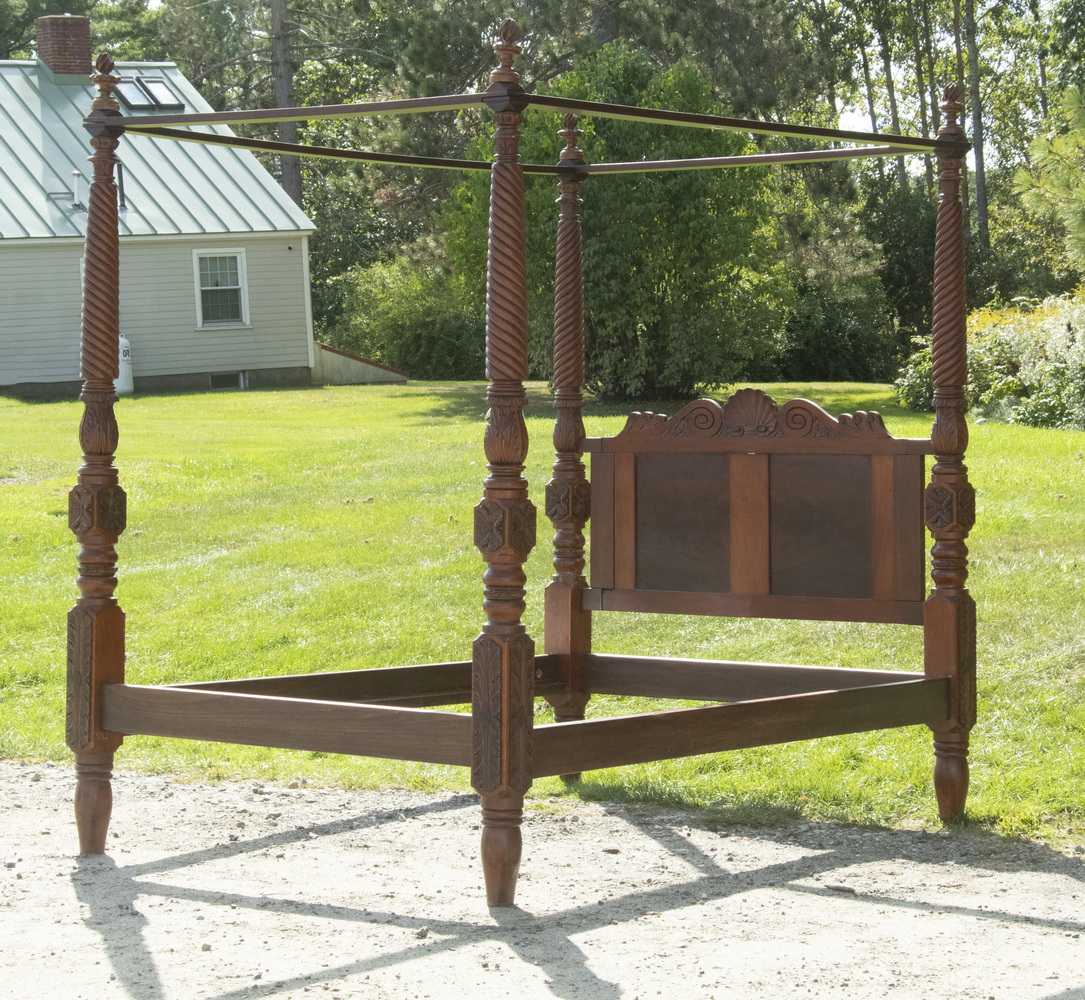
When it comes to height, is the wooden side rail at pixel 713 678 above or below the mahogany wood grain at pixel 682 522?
below

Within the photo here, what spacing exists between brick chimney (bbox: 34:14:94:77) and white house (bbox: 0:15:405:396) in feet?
0.08

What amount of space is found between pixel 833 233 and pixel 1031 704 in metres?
22.9

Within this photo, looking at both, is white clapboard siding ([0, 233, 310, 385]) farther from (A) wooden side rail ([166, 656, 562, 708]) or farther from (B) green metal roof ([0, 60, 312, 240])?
(A) wooden side rail ([166, 656, 562, 708])

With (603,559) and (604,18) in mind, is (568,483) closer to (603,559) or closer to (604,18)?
(603,559)

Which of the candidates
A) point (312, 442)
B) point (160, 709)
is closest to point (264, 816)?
point (160, 709)

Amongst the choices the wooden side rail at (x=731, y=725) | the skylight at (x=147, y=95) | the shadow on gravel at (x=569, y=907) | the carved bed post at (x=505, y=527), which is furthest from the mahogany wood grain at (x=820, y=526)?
the skylight at (x=147, y=95)

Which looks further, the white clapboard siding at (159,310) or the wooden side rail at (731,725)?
the white clapboard siding at (159,310)

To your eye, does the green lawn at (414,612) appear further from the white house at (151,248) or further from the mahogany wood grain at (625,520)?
the white house at (151,248)

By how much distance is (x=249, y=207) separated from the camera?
26500mm

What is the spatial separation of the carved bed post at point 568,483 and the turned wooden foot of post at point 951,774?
139cm

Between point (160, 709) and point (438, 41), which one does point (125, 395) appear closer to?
point (438, 41)

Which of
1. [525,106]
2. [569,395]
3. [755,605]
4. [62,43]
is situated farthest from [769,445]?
[62,43]

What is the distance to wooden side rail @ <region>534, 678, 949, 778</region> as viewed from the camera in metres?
4.30

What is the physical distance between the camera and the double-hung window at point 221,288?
2614 cm
